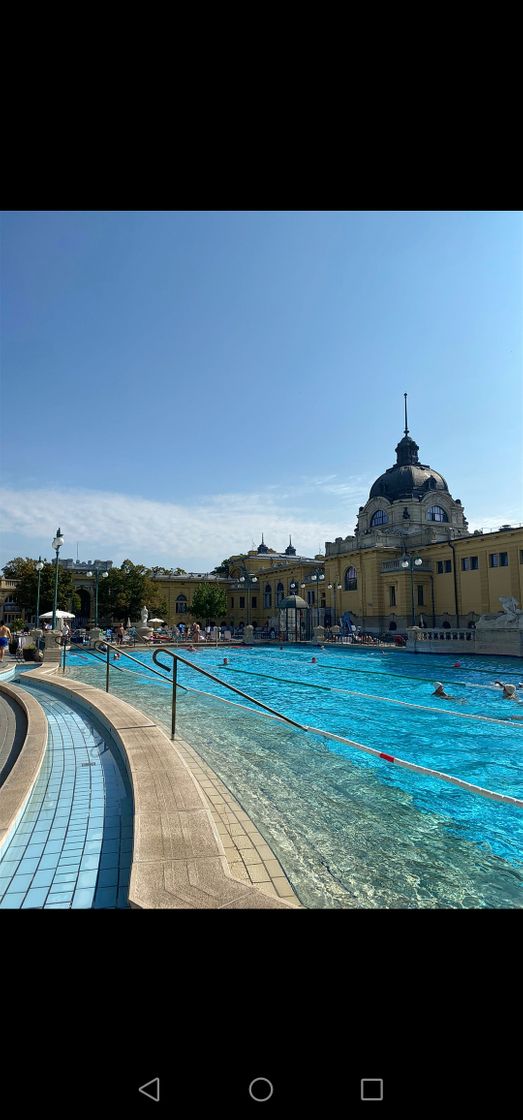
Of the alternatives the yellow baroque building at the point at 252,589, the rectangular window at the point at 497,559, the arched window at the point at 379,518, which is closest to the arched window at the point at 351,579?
the arched window at the point at 379,518

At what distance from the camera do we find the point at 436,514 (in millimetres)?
44688

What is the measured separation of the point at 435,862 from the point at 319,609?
4172 centimetres

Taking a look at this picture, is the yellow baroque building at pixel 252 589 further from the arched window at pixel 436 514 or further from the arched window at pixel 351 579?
the arched window at pixel 436 514

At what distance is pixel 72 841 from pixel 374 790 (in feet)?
10.4

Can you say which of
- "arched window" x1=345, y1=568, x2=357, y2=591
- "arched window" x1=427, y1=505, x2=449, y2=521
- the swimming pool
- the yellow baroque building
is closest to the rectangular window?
"arched window" x1=345, y1=568, x2=357, y2=591

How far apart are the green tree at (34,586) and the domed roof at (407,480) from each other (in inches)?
1109

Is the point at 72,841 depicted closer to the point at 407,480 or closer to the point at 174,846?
the point at 174,846

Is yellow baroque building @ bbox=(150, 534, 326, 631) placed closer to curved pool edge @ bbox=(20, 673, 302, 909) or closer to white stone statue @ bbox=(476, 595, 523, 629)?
white stone statue @ bbox=(476, 595, 523, 629)

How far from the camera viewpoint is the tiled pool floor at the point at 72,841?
2.94 metres

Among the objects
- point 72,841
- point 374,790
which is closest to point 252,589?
point 374,790

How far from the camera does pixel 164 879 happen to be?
256 centimetres

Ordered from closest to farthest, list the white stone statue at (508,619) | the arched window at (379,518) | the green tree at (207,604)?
the white stone statue at (508,619), the arched window at (379,518), the green tree at (207,604)
